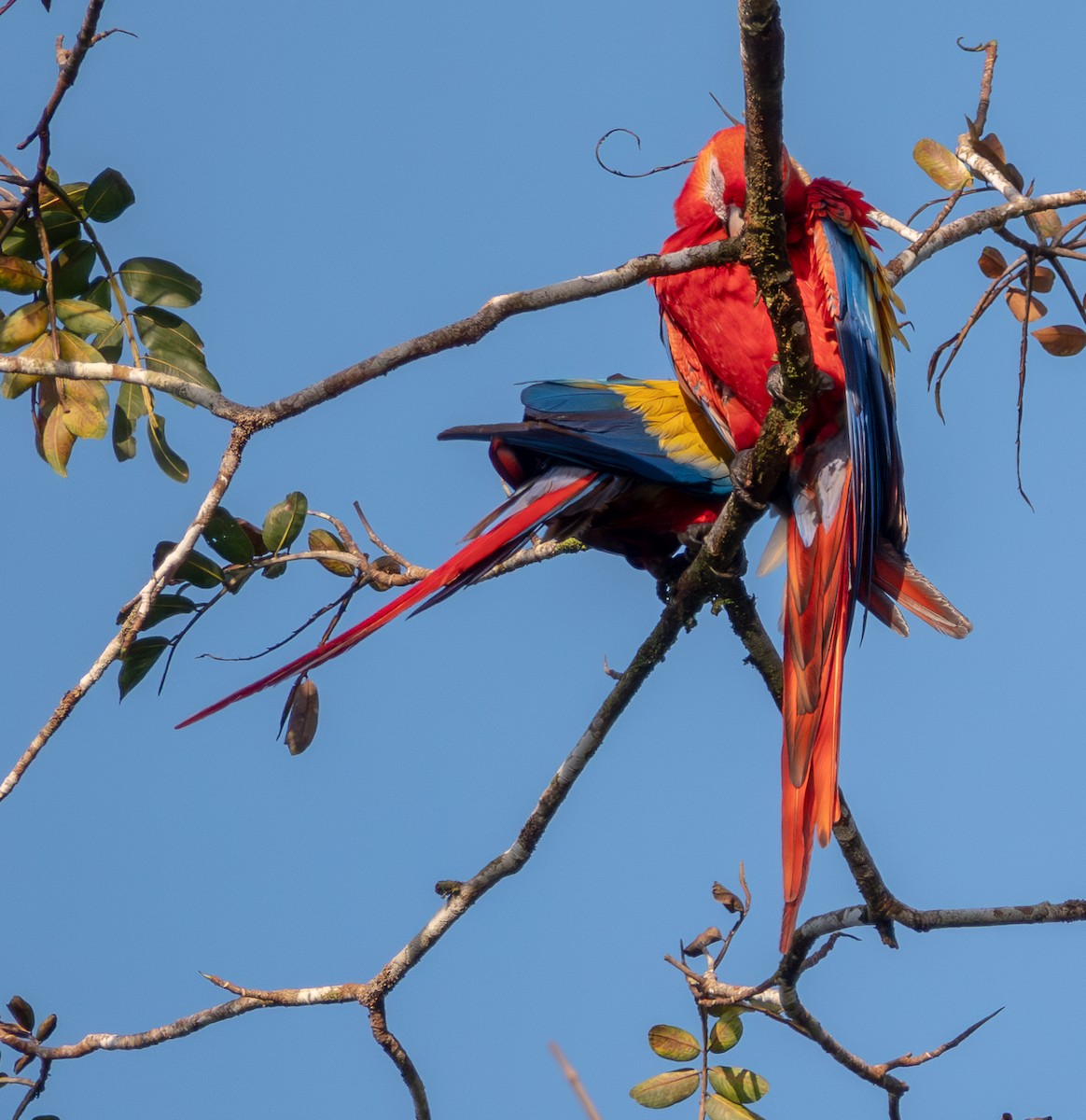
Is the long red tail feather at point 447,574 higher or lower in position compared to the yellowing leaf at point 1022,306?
lower

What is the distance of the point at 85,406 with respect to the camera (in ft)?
8.86

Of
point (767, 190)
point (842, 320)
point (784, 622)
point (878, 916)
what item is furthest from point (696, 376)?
point (878, 916)

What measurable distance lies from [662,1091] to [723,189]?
231 cm

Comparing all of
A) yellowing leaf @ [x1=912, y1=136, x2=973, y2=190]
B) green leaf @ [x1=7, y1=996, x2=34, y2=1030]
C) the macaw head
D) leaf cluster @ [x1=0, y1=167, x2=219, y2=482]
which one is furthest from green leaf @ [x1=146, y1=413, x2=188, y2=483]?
yellowing leaf @ [x1=912, y1=136, x2=973, y2=190]

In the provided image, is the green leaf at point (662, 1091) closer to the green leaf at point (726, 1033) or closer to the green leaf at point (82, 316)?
the green leaf at point (726, 1033)

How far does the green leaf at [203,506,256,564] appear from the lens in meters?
2.95

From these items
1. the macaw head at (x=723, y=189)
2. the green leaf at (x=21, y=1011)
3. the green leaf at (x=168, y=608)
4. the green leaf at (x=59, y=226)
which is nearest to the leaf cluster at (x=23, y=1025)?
the green leaf at (x=21, y=1011)

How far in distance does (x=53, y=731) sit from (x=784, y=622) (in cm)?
168

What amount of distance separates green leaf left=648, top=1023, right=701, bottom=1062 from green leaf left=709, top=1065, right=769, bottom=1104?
0.06 meters

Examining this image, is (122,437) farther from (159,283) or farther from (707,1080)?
(707,1080)

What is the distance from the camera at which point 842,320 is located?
10.5 feet

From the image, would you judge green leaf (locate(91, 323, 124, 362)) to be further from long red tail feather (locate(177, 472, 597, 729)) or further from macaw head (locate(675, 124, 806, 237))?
macaw head (locate(675, 124, 806, 237))

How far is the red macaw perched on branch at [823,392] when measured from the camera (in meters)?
3.06

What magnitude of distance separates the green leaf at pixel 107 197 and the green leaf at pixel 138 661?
38.9 inches
